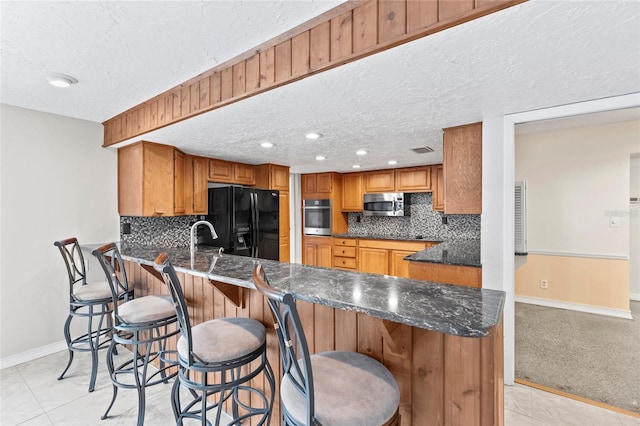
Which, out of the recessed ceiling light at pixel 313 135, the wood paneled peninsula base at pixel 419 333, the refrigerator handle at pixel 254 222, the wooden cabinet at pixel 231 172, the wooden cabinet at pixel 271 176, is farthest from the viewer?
the wooden cabinet at pixel 271 176

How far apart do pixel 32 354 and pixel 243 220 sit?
7.53 ft

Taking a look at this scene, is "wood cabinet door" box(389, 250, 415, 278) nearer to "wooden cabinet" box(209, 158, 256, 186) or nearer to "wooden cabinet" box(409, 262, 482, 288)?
"wooden cabinet" box(409, 262, 482, 288)

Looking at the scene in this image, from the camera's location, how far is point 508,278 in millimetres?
2123

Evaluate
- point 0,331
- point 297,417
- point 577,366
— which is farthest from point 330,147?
point 0,331

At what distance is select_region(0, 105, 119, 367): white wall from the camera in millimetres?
2523

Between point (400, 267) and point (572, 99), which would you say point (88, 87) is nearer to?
point (572, 99)

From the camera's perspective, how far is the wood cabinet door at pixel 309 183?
5.68 meters

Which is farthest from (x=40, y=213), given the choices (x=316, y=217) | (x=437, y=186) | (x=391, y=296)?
(x=437, y=186)

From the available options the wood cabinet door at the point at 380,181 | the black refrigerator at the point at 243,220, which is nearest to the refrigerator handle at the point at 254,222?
the black refrigerator at the point at 243,220

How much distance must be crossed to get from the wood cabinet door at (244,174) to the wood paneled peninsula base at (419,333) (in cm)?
287

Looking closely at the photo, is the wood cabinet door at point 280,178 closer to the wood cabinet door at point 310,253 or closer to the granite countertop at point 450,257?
the wood cabinet door at point 310,253

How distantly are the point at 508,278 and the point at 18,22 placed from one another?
3264 mm

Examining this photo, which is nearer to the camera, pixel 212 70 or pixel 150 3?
pixel 150 3

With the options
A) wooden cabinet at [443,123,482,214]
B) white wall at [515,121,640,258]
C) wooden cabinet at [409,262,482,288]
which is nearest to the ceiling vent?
wooden cabinet at [443,123,482,214]
